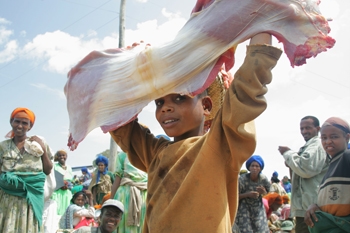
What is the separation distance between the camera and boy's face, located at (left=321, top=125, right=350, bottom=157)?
12.3 feet

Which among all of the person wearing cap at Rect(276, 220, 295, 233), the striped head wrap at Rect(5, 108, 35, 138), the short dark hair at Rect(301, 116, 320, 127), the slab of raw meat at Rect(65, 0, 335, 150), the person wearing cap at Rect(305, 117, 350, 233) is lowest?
the person wearing cap at Rect(276, 220, 295, 233)

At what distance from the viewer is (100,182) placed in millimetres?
8391

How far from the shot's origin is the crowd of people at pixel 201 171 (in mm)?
1725

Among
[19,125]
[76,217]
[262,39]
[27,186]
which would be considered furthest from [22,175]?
[262,39]

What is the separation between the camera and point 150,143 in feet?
7.40

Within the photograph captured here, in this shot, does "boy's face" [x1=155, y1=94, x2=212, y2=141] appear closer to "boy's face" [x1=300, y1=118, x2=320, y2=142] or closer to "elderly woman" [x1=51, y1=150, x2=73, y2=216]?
"boy's face" [x1=300, y1=118, x2=320, y2=142]

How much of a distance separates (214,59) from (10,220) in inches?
137

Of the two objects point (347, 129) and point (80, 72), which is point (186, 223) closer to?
point (80, 72)

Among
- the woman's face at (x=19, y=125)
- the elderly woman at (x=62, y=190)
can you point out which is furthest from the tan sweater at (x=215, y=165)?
the elderly woman at (x=62, y=190)

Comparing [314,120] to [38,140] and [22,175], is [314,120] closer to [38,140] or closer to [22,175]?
[38,140]

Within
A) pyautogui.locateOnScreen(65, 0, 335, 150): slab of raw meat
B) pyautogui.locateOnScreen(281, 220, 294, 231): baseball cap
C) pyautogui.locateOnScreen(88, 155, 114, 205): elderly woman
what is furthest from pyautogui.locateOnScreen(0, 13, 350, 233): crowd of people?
pyautogui.locateOnScreen(88, 155, 114, 205): elderly woman

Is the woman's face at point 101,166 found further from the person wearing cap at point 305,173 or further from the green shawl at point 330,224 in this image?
the green shawl at point 330,224

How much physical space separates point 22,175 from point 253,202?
116 inches

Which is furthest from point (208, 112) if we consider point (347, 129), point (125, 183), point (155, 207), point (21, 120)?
point (125, 183)
